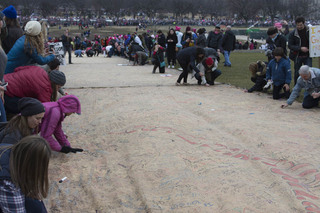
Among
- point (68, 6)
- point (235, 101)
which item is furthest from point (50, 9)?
point (235, 101)

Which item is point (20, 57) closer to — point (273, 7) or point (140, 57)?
point (140, 57)

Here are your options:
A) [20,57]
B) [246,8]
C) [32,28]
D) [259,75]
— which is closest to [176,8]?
[246,8]

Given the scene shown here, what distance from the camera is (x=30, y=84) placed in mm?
5195

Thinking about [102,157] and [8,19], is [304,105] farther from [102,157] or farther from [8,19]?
[8,19]

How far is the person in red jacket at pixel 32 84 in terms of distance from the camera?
515 centimetres

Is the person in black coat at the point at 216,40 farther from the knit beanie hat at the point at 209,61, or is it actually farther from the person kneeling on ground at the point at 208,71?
the knit beanie hat at the point at 209,61

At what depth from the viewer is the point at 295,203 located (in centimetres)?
367

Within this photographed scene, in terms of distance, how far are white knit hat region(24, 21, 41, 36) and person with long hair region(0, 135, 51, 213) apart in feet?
9.69

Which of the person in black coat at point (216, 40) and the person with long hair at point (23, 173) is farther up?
the person in black coat at point (216, 40)

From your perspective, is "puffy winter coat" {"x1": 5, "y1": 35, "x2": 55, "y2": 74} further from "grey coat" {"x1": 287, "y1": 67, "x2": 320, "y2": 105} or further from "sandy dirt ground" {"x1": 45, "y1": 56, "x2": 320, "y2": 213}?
"grey coat" {"x1": 287, "y1": 67, "x2": 320, "y2": 105}

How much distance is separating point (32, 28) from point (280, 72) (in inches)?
227

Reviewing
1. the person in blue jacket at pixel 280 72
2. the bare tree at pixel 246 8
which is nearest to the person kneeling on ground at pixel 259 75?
the person in blue jacket at pixel 280 72

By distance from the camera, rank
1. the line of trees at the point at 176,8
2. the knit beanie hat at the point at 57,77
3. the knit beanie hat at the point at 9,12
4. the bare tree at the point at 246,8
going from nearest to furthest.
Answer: the knit beanie hat at the point at 57,77 < the knit beanie hat at the point at 9,12 < the bare tree at the point at 246,8 < the line of trees at the point at 176,8

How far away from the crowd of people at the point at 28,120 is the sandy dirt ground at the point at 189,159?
0.62m
